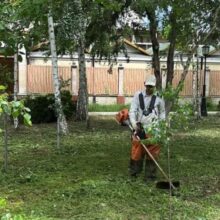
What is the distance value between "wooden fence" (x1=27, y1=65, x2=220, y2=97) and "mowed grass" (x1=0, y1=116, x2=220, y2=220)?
1672 centimetres

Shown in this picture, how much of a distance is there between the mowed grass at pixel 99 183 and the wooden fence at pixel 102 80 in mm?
16724

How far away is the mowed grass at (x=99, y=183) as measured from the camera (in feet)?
22.2

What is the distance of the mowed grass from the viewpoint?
6754 mm

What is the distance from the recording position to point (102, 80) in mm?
31875

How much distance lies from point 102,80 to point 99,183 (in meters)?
23.8

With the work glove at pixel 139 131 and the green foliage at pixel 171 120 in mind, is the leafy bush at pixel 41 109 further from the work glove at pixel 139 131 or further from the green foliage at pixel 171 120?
the green foliage at pixel 171 120

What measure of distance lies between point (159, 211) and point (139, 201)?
1.63 ft

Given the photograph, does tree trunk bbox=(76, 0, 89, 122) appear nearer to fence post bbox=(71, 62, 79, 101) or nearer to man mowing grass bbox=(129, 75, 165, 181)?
man mowing grass bbox=(129, 75, 165, 181)

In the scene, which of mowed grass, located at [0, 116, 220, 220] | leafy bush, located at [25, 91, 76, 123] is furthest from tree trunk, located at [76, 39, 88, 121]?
mowed grass, located at [0, 116, 220, 220]

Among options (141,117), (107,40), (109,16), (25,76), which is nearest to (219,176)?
(141,117)

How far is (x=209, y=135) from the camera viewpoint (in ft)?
52.0

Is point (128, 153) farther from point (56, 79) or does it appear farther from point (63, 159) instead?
point (56, 79)

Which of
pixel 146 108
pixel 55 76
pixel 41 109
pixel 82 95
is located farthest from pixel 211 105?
pixel 146 108

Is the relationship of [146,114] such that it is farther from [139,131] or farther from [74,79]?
[74,79]
